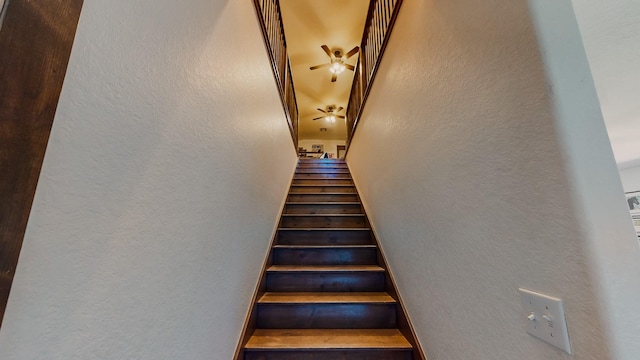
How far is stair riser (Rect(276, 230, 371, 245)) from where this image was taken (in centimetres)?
229

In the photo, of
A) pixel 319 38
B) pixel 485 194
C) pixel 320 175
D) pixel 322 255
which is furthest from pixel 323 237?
pixel 319 38

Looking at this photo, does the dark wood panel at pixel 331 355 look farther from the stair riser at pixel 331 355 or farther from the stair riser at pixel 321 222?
the stair riser at pixel 321 222

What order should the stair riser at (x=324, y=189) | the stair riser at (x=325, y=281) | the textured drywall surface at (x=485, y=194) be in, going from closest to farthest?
the textured drywall surface at (x=485, y=194)
the stair riser at (x=325, y=281)
the stair riser at (x=324, y=189)

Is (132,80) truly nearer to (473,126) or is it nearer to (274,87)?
(473,126)

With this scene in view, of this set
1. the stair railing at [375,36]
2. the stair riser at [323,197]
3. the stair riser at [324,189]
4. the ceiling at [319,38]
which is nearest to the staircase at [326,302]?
the stair riser at [323,197]

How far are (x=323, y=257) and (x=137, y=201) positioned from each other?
159cm

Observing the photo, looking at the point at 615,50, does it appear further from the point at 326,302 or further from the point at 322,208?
the point at 322,208

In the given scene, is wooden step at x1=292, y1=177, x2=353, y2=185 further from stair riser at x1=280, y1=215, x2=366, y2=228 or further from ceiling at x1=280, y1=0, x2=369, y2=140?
ceiling at x1=280, y1=0, x2=369, y2=140

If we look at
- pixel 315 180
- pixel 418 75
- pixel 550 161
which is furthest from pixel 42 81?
pixel 315 180

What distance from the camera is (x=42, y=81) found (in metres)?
0.35

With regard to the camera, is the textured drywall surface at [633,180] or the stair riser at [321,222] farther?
the textured drywall surface at [633,180]

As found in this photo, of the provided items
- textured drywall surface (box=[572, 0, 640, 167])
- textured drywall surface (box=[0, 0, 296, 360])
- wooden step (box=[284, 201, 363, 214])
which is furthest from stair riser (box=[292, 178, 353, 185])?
textured drywall surface (box=[572, 0, 640, 167])

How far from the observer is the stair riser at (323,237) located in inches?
90.1

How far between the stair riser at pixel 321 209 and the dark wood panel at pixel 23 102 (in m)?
2.49
